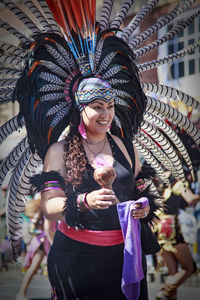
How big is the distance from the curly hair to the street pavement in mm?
1064

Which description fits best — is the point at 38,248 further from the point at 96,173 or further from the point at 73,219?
the point at 96,173

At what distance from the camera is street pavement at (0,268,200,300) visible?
3072mm

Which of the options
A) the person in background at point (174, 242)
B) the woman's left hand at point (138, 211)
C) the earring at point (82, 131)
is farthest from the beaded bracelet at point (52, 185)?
the person in background at point (174, 242)

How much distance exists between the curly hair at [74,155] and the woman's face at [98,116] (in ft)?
0.33

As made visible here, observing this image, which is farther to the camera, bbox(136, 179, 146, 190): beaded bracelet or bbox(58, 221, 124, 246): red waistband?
bbox(136, 179, 146, 190): beaded bracelet

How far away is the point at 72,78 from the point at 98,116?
1.21ft

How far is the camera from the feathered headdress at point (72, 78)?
113 inches

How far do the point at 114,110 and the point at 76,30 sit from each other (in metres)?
0.67

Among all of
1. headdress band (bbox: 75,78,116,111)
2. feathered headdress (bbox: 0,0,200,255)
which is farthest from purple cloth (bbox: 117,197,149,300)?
headdress band (bbox: 75,78,116,111)

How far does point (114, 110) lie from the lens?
116 inches

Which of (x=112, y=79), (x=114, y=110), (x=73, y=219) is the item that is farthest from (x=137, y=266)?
(x=112, y=79)

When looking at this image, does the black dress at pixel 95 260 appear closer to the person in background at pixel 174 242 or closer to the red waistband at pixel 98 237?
the red waistband at pixel 98 237

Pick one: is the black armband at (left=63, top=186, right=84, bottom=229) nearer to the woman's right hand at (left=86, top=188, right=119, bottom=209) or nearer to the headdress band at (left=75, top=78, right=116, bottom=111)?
the woman's right hand at (left=86, top=188, right=119, bottom=209)

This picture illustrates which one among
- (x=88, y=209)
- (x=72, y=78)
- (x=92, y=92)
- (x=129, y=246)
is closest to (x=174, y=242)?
(x=129, y=246)
